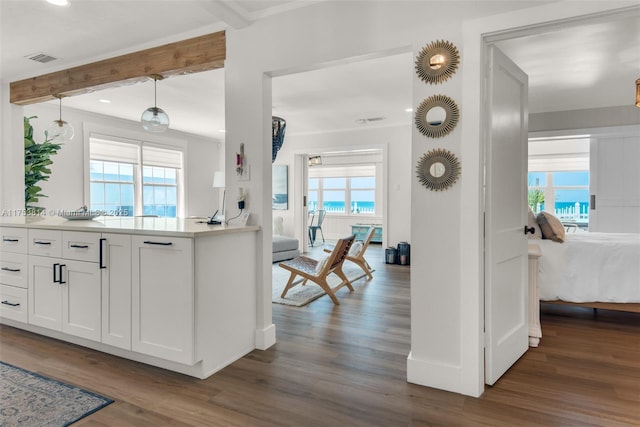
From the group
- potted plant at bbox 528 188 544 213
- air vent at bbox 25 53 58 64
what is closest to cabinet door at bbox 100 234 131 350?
air vent at bbox 25 53 58 64

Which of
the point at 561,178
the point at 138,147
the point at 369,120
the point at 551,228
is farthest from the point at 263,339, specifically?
the point at 561,178

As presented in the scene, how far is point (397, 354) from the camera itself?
8.78ft

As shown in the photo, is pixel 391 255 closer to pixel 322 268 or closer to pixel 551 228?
pixel 322 268

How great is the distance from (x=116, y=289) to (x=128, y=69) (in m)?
2.06

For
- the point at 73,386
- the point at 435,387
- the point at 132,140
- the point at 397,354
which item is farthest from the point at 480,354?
the point at 132,140

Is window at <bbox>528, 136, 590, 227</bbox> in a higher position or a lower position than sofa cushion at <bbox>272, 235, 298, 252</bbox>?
higher

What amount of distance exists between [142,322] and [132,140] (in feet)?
16.8

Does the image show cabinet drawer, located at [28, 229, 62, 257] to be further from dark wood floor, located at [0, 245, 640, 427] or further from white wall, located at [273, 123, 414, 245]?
white wall, located at [273, 123, 414, 245]

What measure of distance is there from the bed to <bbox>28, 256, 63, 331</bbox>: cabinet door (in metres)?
4.18

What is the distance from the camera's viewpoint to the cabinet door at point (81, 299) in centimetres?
264

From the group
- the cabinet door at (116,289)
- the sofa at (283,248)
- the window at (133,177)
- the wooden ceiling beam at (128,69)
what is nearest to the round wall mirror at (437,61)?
the wooden ceiling beam at (128,69)

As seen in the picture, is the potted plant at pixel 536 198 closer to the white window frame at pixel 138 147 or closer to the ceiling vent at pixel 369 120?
the ceiling vent at pixel 369 120

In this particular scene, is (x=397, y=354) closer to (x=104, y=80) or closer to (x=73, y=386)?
(x=73, y=386)

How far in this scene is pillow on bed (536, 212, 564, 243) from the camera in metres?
3.57
